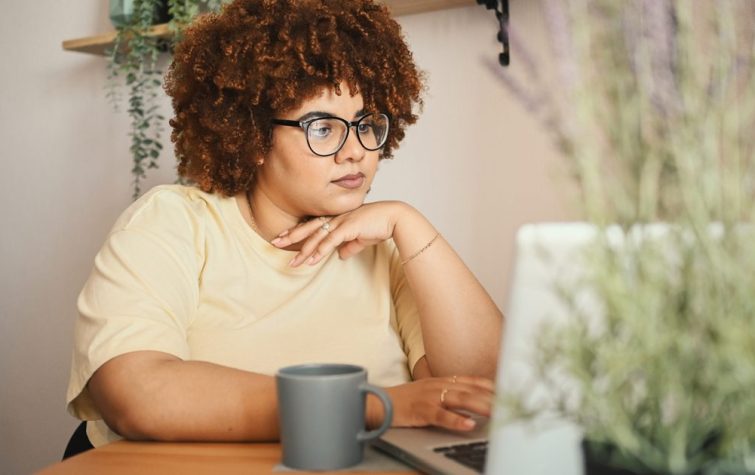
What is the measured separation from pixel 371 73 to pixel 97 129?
1.43 m

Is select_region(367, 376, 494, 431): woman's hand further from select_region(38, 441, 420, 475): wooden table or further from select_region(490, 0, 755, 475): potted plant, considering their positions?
select_region(490, 0, 755, 475): potted plant

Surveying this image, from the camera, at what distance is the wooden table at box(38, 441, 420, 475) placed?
819 mm

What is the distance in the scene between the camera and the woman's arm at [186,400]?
936 mm

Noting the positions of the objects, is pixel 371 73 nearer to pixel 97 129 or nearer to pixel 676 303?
pixel 676 303

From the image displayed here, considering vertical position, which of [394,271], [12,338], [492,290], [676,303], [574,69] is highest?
[574,69]

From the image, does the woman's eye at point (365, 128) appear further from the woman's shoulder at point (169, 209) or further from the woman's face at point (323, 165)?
the woman's shoulder at point (169, 209)

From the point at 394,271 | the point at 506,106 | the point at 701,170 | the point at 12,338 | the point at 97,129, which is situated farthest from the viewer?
the point at 12,338

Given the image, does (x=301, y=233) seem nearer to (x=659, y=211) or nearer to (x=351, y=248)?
(x=351, y=248)

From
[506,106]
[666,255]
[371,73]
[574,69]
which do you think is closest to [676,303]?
[666,255]

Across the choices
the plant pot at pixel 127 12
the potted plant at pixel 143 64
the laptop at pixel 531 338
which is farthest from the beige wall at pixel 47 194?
the laptop at pixel 531 338

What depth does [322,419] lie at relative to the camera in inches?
30.0

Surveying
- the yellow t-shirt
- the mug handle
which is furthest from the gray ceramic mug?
the yellow t-shirt

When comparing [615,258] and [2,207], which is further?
[2,207]

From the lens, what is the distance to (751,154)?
0.42 m
